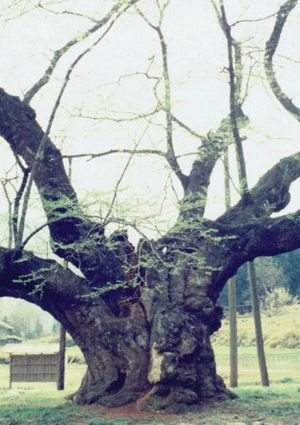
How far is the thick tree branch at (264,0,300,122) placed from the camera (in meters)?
15.4

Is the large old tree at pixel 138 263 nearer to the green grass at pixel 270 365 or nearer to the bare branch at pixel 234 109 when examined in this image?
the bare branch at pixel 234 109

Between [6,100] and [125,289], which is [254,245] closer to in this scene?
[125,289]

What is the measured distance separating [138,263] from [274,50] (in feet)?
22.0

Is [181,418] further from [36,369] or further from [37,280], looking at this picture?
[36,369]

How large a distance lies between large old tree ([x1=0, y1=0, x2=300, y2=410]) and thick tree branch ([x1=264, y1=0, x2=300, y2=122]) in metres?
0.03

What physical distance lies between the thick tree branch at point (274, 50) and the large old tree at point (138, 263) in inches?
1.1

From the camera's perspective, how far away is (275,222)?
1391 cm

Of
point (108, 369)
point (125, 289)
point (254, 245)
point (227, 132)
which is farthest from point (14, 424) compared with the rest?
point (227, 132)

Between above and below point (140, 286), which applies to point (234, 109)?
above

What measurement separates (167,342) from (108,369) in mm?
1535

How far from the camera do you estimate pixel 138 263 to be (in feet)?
42.0

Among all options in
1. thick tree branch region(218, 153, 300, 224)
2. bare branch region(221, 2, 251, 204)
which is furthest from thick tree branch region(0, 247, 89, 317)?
bare branch region(221, 2, 251, 204)

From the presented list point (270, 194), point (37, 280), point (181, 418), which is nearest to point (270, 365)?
point (270, 194)

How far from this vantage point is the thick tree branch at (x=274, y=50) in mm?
15445
